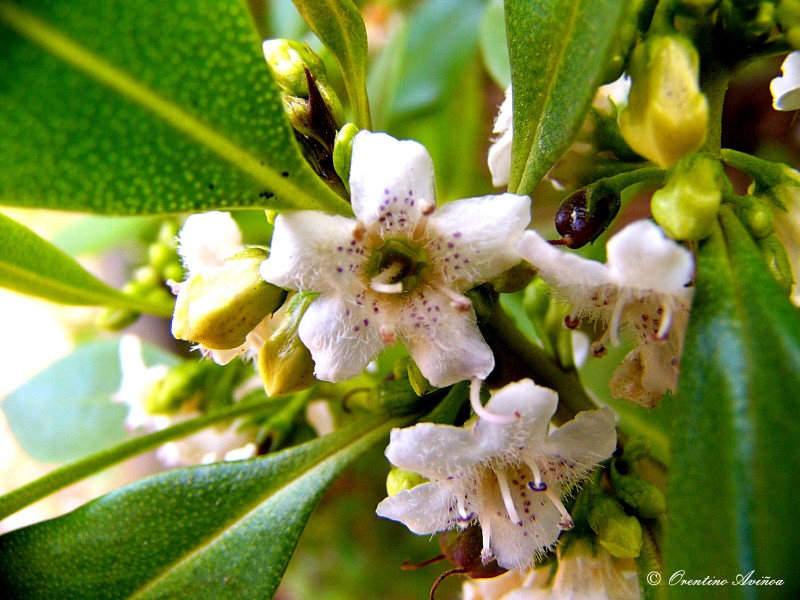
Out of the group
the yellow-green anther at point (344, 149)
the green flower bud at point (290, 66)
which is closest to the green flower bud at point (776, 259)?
the yellow-green anther at point (344, 149)

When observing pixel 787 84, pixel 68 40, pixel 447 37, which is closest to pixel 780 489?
pixel 787 84

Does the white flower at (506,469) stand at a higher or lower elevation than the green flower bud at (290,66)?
lower

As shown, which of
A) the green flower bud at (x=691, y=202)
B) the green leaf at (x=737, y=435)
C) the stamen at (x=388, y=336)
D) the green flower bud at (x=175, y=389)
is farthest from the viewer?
the green flower bud at (x=175, y=389)

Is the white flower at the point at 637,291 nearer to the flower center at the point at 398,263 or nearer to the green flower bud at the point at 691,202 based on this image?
the green flower bud at the point at 691,202

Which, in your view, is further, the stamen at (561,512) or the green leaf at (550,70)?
the stamen at (561,512)

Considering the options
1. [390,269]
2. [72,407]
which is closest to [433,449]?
[390,269]

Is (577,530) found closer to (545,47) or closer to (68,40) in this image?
(545,47)
